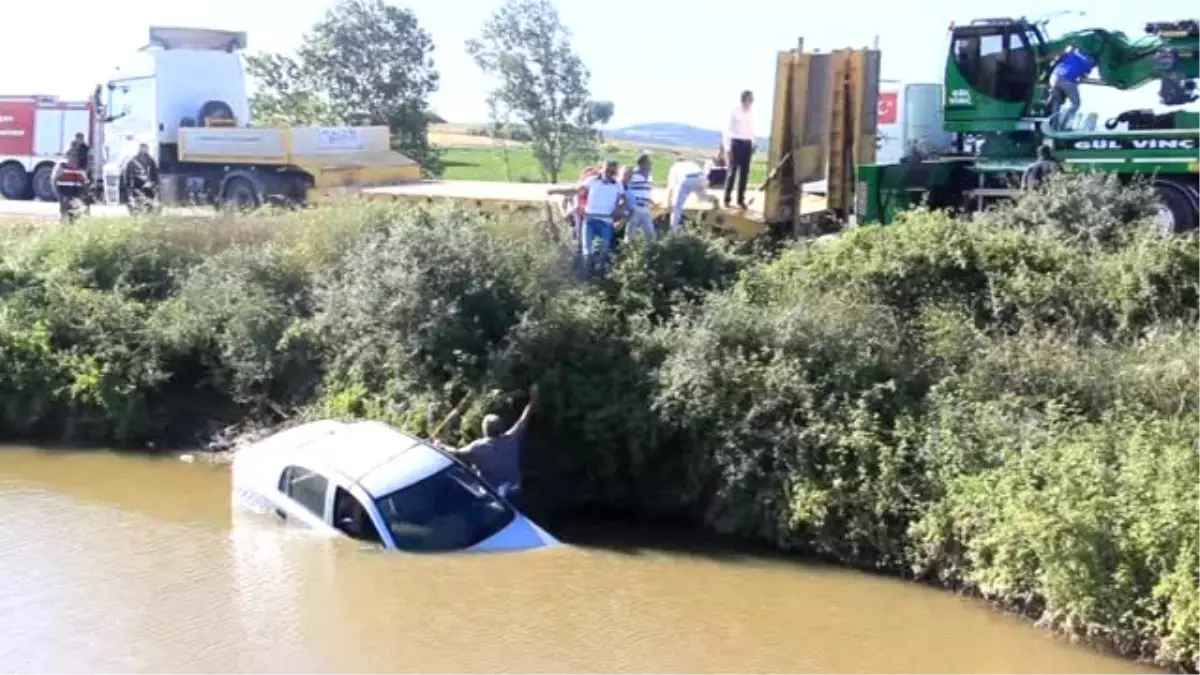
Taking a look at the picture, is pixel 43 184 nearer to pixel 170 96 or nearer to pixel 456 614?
pixel 170 96

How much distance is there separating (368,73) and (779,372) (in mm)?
23954

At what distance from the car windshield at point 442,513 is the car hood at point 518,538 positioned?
5 centimetres

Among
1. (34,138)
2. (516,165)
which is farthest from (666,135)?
(34,138)

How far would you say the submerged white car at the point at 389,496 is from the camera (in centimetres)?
1273

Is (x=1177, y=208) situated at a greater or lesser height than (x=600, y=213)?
greater

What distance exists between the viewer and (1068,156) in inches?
713

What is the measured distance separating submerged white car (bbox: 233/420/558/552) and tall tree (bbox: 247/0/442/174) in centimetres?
2234

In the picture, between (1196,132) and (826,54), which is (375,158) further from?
(1196,132)

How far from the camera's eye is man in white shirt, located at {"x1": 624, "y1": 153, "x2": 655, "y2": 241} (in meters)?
16.9

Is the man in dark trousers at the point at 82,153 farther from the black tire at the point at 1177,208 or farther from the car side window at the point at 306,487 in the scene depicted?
the black tire at the point at 1177,208

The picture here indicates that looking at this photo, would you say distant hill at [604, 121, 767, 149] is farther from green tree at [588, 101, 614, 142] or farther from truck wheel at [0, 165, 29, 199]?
truck wheel at [0, 165, 29, 199]

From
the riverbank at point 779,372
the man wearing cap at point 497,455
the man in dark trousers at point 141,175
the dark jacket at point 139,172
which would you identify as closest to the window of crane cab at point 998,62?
the riverbank at point 779,372

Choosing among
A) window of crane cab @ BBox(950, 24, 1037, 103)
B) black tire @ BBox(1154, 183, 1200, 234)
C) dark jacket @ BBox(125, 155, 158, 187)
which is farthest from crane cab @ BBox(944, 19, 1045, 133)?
dark jacket @ BBox(125, 155, 158, 187)

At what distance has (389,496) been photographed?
12758 millimetres
